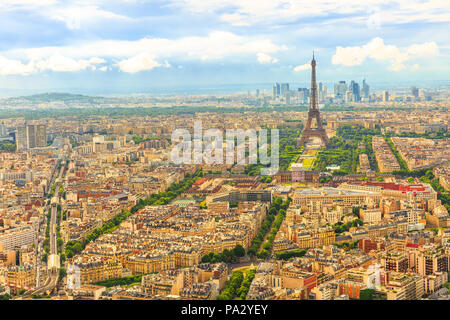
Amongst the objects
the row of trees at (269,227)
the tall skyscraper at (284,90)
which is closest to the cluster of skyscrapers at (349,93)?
the tall skyscraper at (284,90)

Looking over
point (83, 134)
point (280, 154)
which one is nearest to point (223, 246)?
point (280, 154)

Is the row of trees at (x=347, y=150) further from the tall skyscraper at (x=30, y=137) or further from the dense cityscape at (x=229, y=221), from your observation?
the tall skyscraper at (x=30, y=137)

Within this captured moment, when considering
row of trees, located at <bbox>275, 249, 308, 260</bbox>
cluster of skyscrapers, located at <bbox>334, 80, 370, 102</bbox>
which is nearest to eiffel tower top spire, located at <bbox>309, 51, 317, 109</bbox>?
cluster of skyscrapers, located at <bbox>334, 80, 370, 102</bbox>

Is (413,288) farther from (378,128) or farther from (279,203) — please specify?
(378,128)

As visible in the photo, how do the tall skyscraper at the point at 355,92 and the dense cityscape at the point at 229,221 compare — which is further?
the tall skyscraper at the point at 355,92

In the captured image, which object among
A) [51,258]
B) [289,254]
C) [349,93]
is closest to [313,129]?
[349,93]

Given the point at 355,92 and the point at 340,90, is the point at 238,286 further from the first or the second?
the point at 340,90

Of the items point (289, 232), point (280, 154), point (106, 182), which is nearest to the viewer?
point (289, 232)
